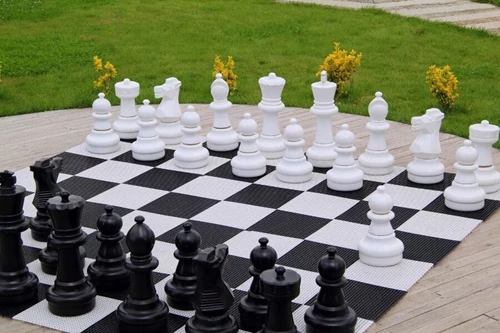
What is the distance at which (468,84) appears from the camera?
7387 mm

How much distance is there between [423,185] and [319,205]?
0.66 meters

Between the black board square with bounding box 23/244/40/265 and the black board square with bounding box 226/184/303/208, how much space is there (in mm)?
1054

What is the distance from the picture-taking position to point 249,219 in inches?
170

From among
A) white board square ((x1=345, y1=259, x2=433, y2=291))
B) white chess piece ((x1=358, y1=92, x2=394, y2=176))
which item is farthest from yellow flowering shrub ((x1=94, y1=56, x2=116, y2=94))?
white board square ((x1=345, y1=259, x2=433, y2=291))

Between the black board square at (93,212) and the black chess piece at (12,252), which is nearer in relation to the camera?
the black chess piece at (12,252)

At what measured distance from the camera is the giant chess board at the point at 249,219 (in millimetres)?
3520

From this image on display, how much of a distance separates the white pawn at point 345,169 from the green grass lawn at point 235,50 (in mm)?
1358

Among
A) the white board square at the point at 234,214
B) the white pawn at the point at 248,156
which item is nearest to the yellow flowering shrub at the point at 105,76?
the white pawn at the point at 248,156

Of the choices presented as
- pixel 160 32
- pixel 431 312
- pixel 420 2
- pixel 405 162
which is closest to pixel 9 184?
pixel 431 312

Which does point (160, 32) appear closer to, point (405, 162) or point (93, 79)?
point (93, 79)

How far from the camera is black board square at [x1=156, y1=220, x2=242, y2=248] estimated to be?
13.4 feet

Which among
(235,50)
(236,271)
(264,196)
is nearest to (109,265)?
(236,271)

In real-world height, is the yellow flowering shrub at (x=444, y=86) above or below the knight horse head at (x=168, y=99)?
below

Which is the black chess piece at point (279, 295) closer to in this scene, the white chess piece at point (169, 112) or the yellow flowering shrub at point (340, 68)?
the white chess piece at point (169, 112)
